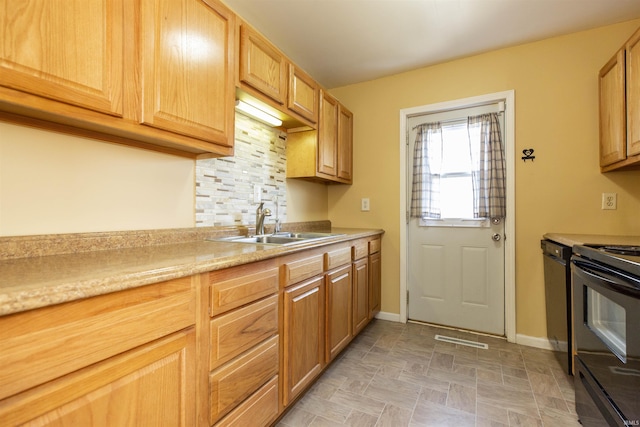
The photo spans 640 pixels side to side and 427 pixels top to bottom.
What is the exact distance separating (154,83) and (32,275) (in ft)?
2.66

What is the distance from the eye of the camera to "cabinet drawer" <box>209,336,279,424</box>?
3.49 ft

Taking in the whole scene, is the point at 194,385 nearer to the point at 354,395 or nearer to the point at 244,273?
the point at 244,273

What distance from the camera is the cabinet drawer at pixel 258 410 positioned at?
114 cm

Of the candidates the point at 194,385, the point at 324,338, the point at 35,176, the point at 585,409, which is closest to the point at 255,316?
the point at 194,385

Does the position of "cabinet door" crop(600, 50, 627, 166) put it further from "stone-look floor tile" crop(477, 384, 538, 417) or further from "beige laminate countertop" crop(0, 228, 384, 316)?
"beige laminate countertop" crop(0, 228, 384, 316)

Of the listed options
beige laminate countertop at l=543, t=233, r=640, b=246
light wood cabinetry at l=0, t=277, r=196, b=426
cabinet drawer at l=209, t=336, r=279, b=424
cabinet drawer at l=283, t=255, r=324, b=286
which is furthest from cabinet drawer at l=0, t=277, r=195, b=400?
beige laminate countertop at l=543, t=233, r=640, b=246

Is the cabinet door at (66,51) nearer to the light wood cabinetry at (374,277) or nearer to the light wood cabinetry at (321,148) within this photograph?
the light wood cabinetry at (321,148)

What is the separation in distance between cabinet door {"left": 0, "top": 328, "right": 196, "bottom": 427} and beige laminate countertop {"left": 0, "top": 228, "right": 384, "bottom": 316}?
20 cm

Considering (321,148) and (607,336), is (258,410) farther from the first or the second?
(321,148)

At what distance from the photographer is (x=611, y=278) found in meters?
1.11

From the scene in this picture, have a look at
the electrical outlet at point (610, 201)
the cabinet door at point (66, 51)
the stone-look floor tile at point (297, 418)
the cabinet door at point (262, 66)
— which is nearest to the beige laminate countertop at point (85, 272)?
the cabinet door at point (66, 51)

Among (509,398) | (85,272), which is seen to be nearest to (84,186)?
(85,272)

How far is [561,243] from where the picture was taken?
1893 mm

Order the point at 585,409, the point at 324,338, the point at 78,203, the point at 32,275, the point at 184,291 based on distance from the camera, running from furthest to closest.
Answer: the point at 324,338 < the point at 585,409 < the point at 78,203 < the point at 184,291 < the point at 32,275
